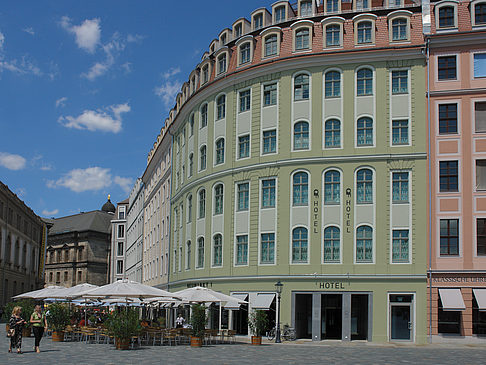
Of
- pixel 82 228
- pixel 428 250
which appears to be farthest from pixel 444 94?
pixel 82 228

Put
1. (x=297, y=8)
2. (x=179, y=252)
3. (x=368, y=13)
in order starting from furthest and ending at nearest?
1. (x=179, y=252)
2. (x=297, y=8)
3. (x=368, y=13)

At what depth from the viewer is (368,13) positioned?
1641 inches

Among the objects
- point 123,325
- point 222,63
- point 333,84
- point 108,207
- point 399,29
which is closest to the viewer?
point 123,325

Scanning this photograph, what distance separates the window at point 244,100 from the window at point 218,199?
18.4 feet

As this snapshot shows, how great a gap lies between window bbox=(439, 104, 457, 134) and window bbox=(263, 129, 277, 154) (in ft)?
33.8

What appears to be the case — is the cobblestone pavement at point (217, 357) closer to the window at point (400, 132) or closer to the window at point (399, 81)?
the window at point (400, 132)

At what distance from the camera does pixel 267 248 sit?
4219 centimetres

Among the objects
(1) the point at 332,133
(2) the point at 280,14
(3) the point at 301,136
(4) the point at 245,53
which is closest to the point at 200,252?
(3) the point at 301,136

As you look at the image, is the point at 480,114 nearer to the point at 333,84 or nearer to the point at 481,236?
the point at 481,236

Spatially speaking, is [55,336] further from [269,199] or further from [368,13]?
[368,13]

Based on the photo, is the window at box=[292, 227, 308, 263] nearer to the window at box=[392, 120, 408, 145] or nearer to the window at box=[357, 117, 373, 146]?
the window at box=[357, 117, 373, 146]

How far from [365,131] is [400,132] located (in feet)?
6.87

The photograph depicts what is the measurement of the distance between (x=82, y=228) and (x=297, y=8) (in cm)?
9599

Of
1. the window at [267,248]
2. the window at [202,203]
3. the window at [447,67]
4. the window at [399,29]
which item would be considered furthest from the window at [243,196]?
the window at [447,67]
